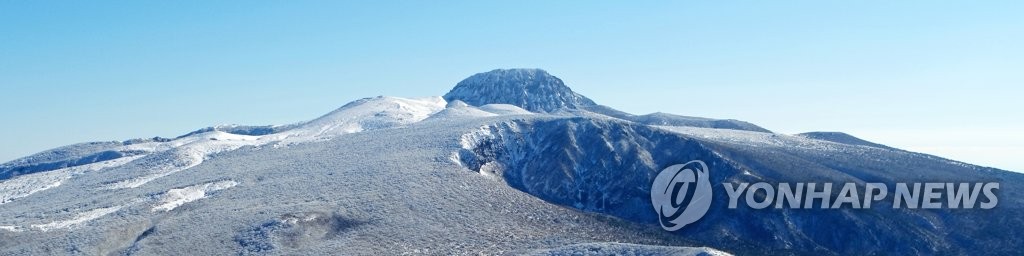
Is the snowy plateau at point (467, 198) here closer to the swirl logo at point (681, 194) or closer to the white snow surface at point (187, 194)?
the white snow surface at point (187, 194)

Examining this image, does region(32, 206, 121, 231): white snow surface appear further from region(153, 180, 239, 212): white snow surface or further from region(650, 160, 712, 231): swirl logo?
region(650, 160, 712, 231): swirl logo

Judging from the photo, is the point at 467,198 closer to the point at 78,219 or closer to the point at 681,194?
the point at 681,194

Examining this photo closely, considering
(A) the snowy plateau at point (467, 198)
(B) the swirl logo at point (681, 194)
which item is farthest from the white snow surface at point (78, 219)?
(B) the swirl logo at point (681, 194)

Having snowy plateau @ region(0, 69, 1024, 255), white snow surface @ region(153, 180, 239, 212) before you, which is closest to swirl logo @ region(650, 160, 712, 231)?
snowy plateau @ region(0, 69, 1024, 255)

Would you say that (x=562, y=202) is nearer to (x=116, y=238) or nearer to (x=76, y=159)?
(x=116, y=238)

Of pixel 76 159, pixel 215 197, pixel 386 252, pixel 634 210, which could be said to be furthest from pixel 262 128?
pixel 386 252

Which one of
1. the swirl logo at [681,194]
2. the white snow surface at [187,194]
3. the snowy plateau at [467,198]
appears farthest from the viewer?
the swirl logo at [681,194]
